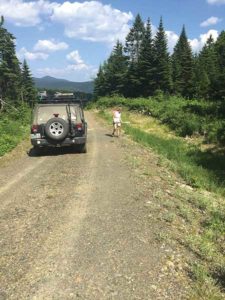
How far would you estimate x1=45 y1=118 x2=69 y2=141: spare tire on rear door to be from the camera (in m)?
16.2

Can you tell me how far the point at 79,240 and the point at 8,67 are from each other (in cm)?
6622

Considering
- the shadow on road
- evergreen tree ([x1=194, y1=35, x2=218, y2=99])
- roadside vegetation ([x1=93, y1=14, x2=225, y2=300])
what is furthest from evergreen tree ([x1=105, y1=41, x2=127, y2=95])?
the shadow on road

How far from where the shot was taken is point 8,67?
69.4 metres

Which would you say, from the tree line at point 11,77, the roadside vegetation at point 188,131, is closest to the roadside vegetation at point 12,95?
the tree line at point 11,77

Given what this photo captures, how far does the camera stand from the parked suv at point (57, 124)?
639 inches

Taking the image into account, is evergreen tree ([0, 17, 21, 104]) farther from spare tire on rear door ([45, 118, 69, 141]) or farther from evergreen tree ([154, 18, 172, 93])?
spare tire on rear door ([45, 118, 69, 141])

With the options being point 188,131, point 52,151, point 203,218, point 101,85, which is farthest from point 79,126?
point 101,85

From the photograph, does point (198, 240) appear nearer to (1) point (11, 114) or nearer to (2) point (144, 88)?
(1) point (11, 114)

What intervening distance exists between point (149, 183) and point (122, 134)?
14510 mm

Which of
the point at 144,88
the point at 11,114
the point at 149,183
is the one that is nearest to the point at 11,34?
the point at 144,88

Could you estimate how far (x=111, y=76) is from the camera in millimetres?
88000

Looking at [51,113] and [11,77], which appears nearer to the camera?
[51,113]

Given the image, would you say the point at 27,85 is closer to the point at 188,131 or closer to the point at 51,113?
the point at 188,131

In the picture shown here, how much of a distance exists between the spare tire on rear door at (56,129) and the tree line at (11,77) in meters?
35.8
